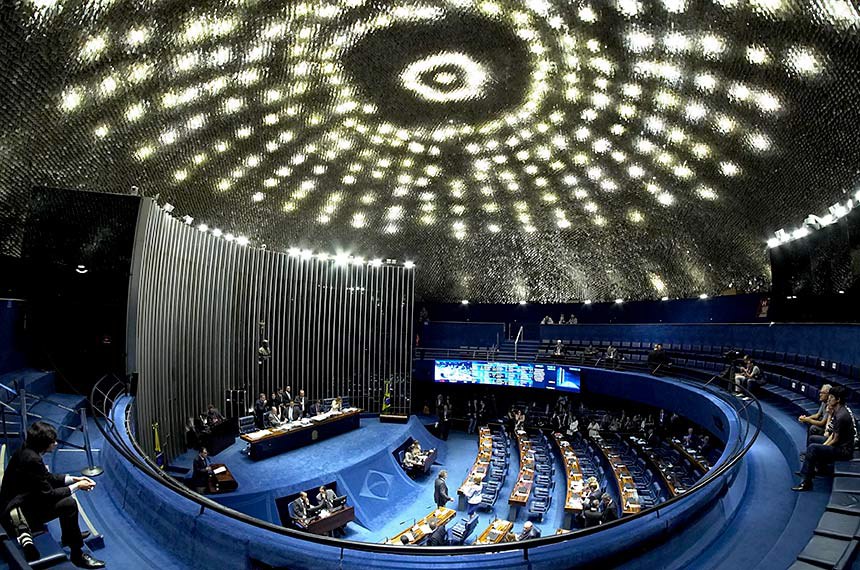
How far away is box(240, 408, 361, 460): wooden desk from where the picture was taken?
12883mm

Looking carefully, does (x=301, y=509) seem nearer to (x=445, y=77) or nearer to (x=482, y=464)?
(x=482, y=464)

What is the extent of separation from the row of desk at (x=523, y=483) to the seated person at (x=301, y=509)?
14.9ft

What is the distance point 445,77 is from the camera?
13812 mm

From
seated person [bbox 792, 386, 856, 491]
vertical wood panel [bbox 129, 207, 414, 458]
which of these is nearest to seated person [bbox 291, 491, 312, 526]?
vertical wood panel [bbox 129, 207, 414, 458]

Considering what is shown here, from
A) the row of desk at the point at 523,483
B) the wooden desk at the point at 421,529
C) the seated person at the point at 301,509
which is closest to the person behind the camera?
the wooden desk at the point at 421,529

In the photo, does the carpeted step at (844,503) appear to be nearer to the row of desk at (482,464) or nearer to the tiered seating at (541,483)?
the tiered seating at (541,483)

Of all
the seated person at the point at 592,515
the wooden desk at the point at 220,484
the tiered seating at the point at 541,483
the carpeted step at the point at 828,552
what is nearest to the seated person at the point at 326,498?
the wooden desk at the point at 220,484

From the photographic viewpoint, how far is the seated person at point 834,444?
5.39 meters

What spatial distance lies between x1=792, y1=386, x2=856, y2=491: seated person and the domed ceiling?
20.1 ft

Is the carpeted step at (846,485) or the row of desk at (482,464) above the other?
the carpeted step at (846,485)

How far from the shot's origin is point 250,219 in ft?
56.4

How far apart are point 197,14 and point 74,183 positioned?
4969 millimetres

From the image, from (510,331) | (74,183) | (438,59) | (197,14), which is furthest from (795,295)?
(74,183)

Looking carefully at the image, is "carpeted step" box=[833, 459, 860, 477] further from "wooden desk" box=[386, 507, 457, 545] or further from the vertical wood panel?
the vertical wood panel
